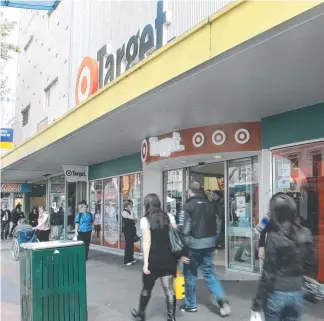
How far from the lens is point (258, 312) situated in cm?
343

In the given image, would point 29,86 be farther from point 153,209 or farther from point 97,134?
point 153,209

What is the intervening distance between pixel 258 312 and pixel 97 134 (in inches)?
261

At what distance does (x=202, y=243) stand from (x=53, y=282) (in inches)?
76.1

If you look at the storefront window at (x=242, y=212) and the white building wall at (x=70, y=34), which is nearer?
the white building wall at (x=70, y=34)

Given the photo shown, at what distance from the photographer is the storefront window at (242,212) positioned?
863 cm

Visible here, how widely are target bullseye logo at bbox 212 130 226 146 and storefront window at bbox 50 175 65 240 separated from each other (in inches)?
437

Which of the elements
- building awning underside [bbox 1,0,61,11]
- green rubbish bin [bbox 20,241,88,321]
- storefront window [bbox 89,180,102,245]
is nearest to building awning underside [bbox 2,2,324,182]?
green rubbish bin [bbox 20,241,88,321]

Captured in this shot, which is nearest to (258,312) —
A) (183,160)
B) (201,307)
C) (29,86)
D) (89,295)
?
(201,307)

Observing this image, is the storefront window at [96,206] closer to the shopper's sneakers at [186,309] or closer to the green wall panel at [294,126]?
the green wall panel at [294,126]

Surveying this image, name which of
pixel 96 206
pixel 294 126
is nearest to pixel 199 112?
pixel 294 126

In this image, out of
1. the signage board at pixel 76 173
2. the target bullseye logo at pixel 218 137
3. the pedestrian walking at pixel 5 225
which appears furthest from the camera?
the pedestrian walking at pixel 5 225

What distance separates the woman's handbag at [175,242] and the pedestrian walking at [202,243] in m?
0.46

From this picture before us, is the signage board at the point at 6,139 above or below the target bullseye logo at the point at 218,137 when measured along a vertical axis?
above

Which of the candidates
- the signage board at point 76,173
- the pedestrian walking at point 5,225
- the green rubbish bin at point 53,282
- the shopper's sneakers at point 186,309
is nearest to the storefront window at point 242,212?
the shopper's sneakers at point 186,309
